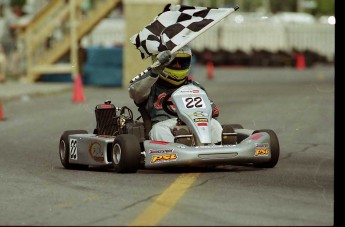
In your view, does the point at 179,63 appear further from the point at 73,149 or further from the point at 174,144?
the point at 73,149

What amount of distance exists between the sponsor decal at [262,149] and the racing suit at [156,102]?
17.3 inches

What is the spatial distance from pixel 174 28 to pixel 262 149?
1860 mm

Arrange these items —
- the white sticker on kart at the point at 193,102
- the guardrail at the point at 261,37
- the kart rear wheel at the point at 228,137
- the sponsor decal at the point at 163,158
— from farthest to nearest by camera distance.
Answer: the guardrail at the point at 261,37, the kart rear wheel at the point at 228,137, the white sticker on kart at the point at 193,102, the sponsor decal at the point at 163,158

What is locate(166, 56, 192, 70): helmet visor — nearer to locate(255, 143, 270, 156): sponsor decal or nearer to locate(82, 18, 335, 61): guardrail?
locate(255, 143, 270, 156): sponsor decal

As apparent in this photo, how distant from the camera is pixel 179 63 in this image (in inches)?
480

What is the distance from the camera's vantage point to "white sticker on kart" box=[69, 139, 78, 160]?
485 inches

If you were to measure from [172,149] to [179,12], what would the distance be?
2.33 meters

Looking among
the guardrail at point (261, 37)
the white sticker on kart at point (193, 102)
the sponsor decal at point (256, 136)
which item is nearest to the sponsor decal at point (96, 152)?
the white sticker on kart at point (193, 102)

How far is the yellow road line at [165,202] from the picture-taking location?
7.92 metres

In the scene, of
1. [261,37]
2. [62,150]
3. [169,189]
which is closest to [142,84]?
[62,150]

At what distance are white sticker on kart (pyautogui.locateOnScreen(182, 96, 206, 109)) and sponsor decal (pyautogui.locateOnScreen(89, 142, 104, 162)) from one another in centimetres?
96

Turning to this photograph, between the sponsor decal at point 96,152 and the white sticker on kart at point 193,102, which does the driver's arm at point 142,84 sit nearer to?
the white sticker on kart at point 193,102

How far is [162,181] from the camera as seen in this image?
10547 millimetres
